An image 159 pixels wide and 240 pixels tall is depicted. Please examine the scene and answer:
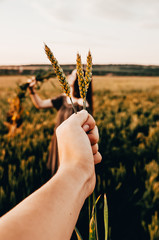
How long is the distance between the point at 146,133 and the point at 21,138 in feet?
8.34

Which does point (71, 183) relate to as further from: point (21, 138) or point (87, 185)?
point (21, 138)

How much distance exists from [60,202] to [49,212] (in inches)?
1.6

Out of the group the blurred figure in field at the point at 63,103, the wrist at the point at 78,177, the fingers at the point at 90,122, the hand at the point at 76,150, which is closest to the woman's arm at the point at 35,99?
the blurred figure in field at the point at 63,103

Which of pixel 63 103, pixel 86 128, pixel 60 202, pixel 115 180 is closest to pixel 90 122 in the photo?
pixel 86 128

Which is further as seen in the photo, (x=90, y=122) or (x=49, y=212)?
(x=90, y=122)

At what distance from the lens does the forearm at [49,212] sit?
40 cm

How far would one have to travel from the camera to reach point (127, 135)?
13.0ft

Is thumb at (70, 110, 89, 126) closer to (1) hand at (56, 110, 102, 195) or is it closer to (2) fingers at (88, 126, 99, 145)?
(1) hand at (56, 110, 102, 195)

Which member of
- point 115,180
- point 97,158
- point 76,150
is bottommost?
point 115,180

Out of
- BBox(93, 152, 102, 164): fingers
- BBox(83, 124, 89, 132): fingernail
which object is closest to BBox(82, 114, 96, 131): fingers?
BBox(83, 124, 89, 132): fingernail

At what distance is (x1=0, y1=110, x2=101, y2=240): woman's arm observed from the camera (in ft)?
1.35

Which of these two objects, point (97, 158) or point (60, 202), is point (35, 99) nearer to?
point (97, 158)

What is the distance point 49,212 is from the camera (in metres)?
0.46

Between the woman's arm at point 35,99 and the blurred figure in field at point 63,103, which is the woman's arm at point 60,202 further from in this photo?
the woman's arm at point 35,99
